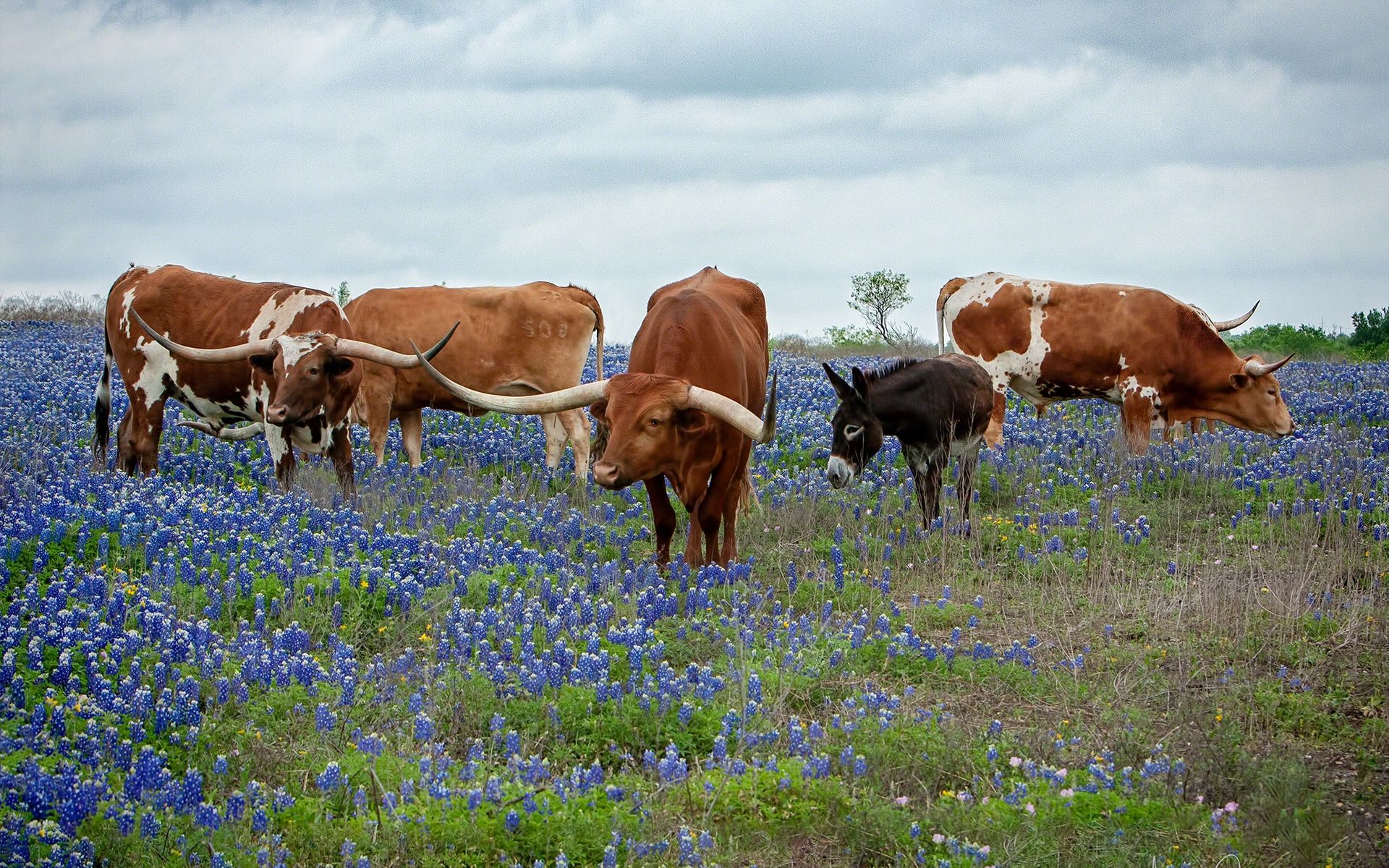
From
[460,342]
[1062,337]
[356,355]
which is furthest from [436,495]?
[1062,337]

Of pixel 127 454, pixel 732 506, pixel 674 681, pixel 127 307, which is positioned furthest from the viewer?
pixel 127 307

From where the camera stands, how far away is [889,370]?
10102mm

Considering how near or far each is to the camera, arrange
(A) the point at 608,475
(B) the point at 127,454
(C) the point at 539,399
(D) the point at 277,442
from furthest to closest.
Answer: (B) the point at 127,454 → (D) the point at 277,442 → (C) the point at 539,399 → (A) the point at 608,475

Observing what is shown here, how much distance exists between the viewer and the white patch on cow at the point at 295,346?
9953 millimetres

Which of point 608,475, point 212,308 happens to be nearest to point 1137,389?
point 608,475

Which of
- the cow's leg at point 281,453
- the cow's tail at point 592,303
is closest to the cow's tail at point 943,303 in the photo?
the cow's tail at point 592,303

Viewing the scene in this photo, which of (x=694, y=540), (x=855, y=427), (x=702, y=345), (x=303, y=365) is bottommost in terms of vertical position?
(x=694, y=540)

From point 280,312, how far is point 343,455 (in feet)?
4.98

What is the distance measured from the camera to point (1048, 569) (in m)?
8.65

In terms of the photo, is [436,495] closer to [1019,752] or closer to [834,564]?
[834,564]

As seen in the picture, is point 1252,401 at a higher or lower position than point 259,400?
higher

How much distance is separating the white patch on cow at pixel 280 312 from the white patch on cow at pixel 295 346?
751mm

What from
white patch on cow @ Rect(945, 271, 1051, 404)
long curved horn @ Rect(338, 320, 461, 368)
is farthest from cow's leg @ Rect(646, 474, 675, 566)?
white patch on cow @ Rect(945, 271, 1051, 404)

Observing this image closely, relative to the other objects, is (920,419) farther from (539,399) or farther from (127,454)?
(127,454)
